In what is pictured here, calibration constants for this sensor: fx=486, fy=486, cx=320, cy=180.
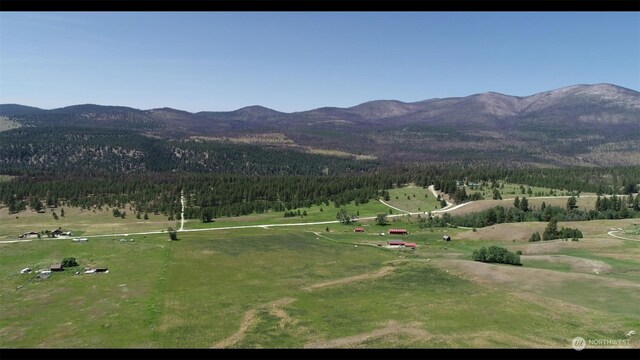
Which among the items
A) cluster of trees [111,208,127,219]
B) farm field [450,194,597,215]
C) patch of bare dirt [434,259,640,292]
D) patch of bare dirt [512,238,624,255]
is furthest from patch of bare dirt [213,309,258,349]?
cluster of trees [111,208,127,219]

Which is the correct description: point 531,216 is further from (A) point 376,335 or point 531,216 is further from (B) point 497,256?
(A) point 376,335

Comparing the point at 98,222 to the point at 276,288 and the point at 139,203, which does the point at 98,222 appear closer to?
the point at 139,203

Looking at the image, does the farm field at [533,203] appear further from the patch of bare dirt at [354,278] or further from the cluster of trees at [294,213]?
the patch of bare dirt at [354,278]

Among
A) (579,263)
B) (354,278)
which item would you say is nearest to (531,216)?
(579,263)

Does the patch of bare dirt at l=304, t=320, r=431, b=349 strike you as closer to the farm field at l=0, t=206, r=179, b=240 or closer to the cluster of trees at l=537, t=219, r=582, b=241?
the cluster of trees at l=537, t=219, r=582, b=241

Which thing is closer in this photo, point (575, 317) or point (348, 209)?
point (575, 317)

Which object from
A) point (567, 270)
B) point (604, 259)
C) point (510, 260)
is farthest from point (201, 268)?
→ point (604, 259)
